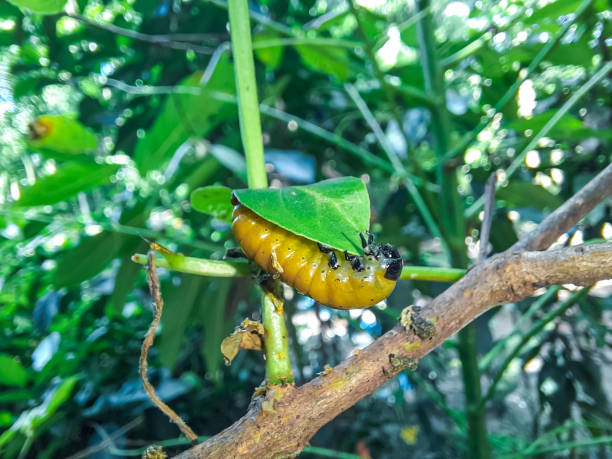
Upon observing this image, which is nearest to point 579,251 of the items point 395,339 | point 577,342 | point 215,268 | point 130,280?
point 395,339

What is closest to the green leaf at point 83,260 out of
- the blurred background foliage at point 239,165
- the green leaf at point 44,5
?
the blurred background foliage at point 239,165

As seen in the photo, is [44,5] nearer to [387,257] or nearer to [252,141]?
[252,141]

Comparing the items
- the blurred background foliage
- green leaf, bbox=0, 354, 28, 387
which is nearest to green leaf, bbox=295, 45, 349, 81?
the blurred background foliage

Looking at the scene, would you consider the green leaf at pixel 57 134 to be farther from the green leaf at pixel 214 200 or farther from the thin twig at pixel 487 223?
the thin twig at pixel 487 223

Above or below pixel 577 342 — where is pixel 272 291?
above

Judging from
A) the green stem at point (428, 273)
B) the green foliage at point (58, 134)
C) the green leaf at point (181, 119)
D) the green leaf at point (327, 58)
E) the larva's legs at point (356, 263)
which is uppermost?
the green leaf at point (327, 58)

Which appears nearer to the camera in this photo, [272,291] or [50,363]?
[272,291]

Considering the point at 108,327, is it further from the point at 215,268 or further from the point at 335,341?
the point at 215,268
